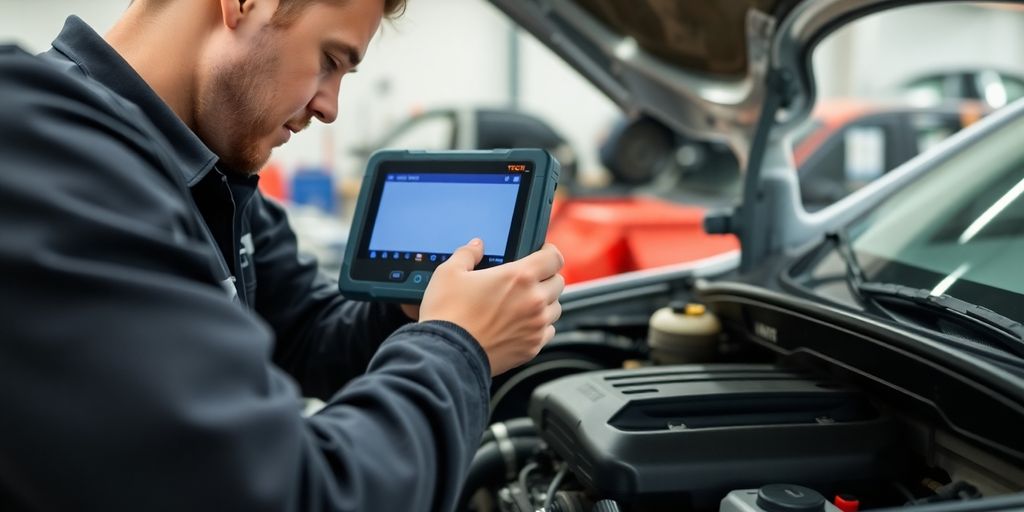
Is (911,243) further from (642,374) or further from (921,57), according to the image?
(921,57)

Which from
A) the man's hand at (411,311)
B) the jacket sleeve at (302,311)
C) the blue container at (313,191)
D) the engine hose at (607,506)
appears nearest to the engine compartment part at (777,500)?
the engine hose at (607,506)

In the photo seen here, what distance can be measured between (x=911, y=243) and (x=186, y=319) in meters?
1.06

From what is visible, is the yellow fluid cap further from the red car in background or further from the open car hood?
the red car in background

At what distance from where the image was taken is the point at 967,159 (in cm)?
141

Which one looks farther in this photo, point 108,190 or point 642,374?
point 642,374

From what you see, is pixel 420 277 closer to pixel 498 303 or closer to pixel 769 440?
pixel 498 303

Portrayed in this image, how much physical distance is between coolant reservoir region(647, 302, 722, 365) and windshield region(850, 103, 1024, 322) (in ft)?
0.87

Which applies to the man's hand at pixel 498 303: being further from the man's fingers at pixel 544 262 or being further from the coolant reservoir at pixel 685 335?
the coolant reservoir at pixel 685 335

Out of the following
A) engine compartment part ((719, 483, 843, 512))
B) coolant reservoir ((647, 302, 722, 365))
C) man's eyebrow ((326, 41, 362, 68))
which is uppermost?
man's eyebrow ((326, 41, 362, 68))

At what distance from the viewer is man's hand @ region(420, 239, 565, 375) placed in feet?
2.69

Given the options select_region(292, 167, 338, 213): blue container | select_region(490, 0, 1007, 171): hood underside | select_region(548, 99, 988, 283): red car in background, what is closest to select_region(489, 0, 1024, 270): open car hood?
select_region(490, 0, 1007, 171): hood underside

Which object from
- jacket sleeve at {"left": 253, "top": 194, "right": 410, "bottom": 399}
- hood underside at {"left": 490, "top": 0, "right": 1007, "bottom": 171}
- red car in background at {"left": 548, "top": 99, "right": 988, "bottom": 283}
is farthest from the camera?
red car in background at {"left": 548, "top": 99, "right": 988, "bottom": 283}

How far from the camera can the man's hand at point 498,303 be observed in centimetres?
82

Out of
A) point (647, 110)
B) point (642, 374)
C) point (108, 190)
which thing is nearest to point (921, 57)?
point (647, 110)
